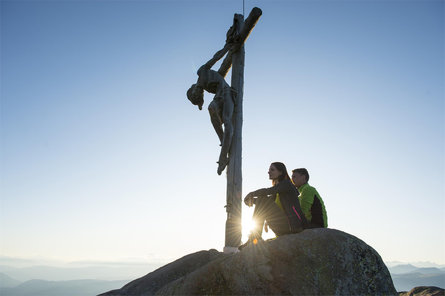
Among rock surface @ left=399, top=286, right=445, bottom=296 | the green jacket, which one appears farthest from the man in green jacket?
rock surface @ left=399, top=286, right=445, bottom=296

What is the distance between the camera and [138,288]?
538 cm

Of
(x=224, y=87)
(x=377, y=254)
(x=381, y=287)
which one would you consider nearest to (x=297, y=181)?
(x=377, y=254)

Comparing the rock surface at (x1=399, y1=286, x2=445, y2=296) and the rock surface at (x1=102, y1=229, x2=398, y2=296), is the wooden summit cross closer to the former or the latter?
the rock surface at (x1=102, y1=229, x2=398, y2=296)

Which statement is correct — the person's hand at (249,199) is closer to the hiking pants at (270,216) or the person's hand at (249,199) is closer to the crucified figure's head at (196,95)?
the hiking pants at (270,216)

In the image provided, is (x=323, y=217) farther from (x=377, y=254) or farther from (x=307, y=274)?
(x=307, y=274)

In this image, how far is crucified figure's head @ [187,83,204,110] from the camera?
26.8ft

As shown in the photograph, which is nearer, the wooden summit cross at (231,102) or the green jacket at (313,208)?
the green jacket at (313,208)

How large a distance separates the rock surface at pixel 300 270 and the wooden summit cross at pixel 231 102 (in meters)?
2.29

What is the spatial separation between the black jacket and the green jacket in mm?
382

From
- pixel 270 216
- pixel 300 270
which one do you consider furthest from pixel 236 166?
pixel 300 270

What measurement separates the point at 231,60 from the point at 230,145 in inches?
104

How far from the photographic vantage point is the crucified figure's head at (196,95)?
8.17 metres

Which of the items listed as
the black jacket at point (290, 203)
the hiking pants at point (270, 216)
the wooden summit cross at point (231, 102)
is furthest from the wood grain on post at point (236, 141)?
the black jacket at point (290, 203)

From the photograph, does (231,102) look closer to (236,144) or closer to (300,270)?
(236,144)
